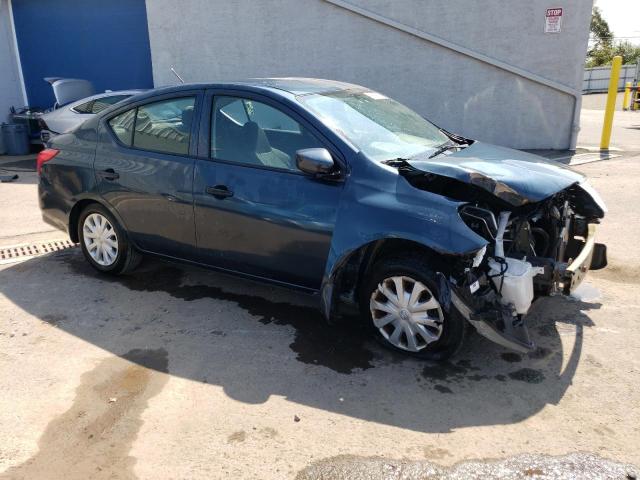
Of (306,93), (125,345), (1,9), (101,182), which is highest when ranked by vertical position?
(1,9)

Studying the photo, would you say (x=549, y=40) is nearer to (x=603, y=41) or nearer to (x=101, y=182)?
(x=101, y=182)

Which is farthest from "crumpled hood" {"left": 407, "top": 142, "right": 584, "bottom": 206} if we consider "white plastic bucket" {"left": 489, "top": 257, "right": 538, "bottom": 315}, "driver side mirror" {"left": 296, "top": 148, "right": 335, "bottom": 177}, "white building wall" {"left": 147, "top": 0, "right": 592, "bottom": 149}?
"white building wall" {"left": 147, "top": 0, "right": 592, "bottom": 149}

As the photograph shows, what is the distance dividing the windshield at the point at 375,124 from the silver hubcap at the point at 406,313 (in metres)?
0.84

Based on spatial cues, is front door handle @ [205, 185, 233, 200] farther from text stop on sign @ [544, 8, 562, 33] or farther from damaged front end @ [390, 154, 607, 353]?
text stop on sign @ [544, 8, 562, 33]

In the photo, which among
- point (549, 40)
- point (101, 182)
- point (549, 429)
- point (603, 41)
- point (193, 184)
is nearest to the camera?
point (549, 429)

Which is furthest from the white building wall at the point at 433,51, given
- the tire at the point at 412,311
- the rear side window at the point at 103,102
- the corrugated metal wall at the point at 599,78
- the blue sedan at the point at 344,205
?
the corrugated metal wall at the point at 599,78

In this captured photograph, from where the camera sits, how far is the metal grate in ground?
5.69m

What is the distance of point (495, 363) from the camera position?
356 centimetres

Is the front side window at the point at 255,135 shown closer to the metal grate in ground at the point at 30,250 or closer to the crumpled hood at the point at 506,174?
the crumpled hood at the point at 506,174

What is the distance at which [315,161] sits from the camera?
3502 millimetres

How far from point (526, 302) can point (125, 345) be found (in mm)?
2646

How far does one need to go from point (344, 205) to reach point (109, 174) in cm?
225

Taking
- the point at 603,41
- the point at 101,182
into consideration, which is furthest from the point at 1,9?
the point at 603,41

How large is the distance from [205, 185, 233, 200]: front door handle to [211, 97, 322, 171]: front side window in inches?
8.3
